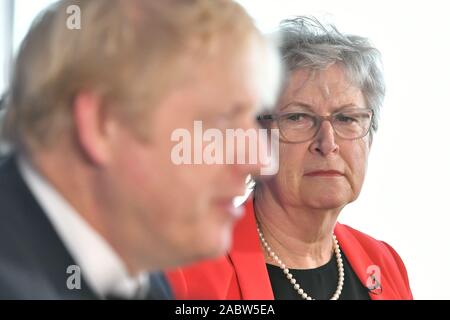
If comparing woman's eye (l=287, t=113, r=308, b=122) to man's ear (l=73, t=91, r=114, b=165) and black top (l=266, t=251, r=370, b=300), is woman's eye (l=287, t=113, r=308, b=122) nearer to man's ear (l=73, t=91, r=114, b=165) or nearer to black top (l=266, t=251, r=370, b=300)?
black top (l=266, t=251, r=370, b=300)

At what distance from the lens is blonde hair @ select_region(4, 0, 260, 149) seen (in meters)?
0.57

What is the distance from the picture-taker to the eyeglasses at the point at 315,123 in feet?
3.36

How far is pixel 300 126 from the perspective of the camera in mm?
1023

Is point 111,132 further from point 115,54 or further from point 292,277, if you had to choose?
point 292,277

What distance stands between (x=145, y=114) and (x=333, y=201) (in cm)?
52

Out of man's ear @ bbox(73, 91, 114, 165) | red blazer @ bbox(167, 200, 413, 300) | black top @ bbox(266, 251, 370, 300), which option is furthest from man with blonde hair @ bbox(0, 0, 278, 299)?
black top @ bbox(266, 251, 370, 300)

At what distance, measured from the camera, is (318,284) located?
3.41ft

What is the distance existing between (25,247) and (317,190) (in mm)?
572

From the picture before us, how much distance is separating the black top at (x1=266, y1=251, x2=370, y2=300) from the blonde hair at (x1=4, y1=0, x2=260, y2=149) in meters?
0.52

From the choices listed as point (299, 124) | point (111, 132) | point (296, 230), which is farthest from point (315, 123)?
point (111, 132)
